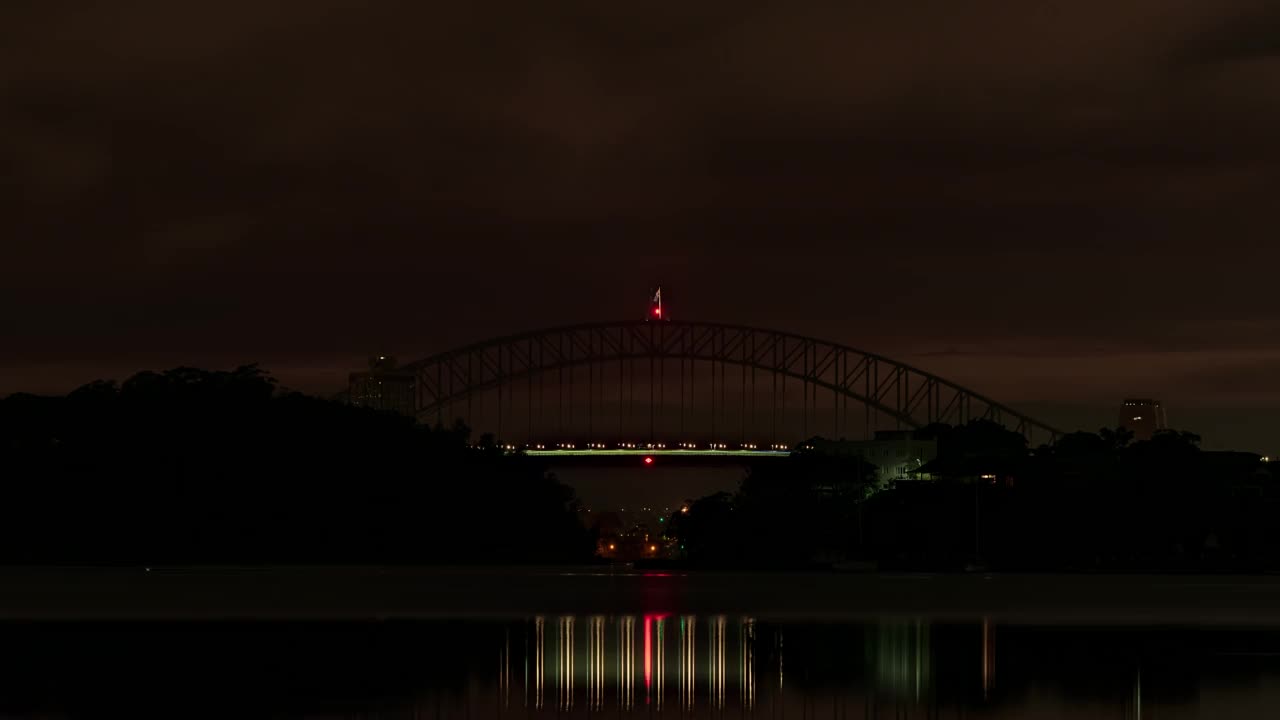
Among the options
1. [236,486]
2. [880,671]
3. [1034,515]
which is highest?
[236,486]

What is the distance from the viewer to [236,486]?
453 ft

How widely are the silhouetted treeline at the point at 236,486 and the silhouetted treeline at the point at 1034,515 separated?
58.3ft

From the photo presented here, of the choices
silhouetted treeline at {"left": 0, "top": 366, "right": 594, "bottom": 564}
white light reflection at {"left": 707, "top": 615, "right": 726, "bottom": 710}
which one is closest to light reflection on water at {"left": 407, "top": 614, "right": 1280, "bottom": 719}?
white light reflection at {"left": 707, "top": 615, "right": 726, "bottom": 710}

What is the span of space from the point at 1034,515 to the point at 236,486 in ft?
177

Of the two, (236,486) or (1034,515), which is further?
(1034,515)

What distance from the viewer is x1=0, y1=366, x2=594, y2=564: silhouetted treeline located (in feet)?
430

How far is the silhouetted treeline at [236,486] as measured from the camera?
131125 millimetres

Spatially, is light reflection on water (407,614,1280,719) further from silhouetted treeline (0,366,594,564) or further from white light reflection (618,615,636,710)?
silhouetted treeline (0,366,594,564)

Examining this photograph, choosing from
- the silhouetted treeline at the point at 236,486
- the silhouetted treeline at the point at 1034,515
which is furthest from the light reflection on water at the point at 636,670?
the silhouetted treeline at the point at 1034,515

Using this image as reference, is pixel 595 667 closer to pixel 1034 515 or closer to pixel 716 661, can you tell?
pixel 716 661

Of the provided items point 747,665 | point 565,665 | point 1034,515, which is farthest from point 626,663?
point 1034,515

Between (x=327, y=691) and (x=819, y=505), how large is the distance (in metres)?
127

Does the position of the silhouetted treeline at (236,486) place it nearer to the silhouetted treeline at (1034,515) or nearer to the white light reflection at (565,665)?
the silhouetted treeline at (1034,515)

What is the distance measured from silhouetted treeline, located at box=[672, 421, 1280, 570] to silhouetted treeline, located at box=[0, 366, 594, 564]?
58.3ft
